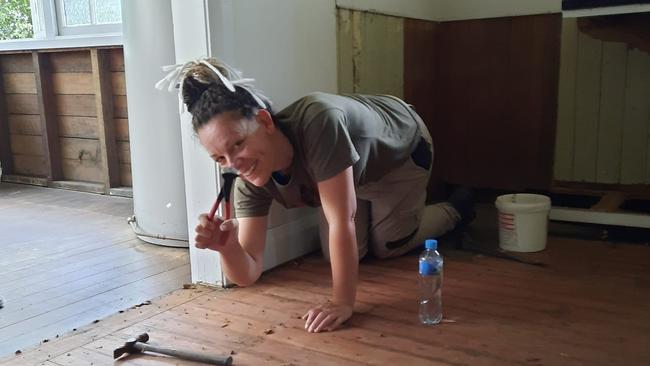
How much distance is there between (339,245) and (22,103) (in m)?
3.08

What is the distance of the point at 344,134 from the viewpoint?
1.49m

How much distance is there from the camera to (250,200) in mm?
1643

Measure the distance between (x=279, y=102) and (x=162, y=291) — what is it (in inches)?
28.0

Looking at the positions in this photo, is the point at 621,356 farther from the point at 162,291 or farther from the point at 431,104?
the point at 431,104

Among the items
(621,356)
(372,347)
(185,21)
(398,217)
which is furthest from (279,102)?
(621,356)

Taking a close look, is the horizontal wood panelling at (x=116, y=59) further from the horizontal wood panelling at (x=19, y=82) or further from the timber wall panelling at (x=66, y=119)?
the horizontal wood panelling at (x=19, y=82)

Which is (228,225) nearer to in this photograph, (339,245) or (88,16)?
(339,245)

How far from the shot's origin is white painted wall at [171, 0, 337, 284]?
5.75 ft

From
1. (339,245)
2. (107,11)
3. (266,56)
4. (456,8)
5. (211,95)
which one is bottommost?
(339,245)

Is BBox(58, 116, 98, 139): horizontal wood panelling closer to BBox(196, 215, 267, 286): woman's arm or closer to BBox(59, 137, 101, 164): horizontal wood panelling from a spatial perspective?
BBox(59, 137, 101, 164): horizontal wood panelling

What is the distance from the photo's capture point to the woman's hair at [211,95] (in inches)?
52.7

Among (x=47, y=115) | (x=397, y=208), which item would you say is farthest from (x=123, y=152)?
(x=397, y=208)

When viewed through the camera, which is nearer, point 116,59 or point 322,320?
point 322,320

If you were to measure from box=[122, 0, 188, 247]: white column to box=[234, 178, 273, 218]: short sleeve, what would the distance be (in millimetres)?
734
